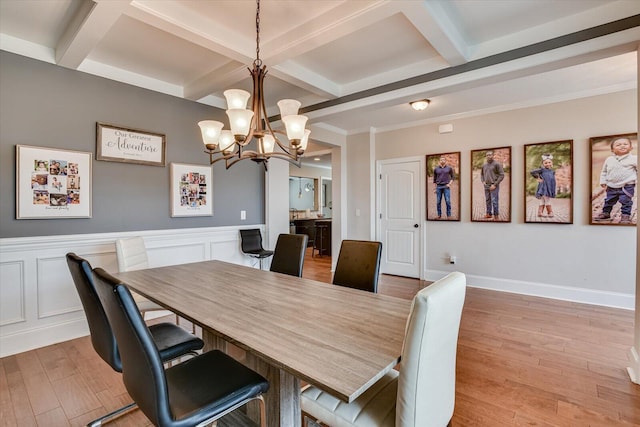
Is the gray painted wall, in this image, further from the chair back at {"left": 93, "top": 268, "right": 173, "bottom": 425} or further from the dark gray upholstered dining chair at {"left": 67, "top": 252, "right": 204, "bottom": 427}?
the chair back at {"left": 93, "top": 268, "right": 173, "bottom": 425}

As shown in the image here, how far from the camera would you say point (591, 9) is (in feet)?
7.15

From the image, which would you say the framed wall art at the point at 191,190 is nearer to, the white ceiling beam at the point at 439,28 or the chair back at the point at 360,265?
the chair back at the point at 360,265

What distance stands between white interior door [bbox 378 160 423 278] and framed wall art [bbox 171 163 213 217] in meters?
3.02

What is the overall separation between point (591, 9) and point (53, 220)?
4602 millimetres

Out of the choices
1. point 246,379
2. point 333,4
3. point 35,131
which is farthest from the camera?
point 35,131

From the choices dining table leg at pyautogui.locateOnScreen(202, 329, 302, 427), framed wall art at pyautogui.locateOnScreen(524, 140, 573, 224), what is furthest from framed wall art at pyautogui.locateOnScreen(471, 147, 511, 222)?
dining table leg at pyautogui.locateOnScreen(202, 329, 302, 427)

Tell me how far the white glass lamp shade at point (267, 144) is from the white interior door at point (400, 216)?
11.3ft

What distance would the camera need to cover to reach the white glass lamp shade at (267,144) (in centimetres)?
229

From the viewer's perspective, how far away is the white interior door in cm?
520

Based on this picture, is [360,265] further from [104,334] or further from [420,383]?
[104,334]

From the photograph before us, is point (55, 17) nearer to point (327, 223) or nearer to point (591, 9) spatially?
point (591, 9)

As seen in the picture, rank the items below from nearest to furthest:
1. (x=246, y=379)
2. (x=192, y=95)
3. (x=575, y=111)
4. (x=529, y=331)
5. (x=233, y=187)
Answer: (x=246, y=379)
(x=529, y=331)
(x=192, y=95)
(x=575, y=111)
(x=233, y=187)

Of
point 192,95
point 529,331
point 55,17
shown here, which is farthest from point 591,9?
point 55,17

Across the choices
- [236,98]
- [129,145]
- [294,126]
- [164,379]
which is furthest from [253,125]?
[129,145]
